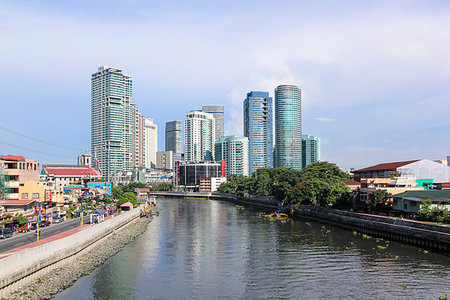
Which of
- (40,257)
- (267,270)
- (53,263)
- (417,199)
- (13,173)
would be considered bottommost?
(267,270)

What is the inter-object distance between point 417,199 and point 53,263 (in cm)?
6303

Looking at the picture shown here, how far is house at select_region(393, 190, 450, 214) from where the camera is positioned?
7138 centimetres

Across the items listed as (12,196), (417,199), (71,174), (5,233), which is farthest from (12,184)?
(71,174)

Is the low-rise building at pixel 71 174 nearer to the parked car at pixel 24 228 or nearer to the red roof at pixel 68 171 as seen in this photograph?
the red roof at pixel 68 171

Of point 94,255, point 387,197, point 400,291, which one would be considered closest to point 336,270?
point 400,291

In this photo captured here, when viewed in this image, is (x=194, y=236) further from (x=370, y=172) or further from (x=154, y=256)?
(x=370, y=172)

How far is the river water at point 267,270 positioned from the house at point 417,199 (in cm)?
1062

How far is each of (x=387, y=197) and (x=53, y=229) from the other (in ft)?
222

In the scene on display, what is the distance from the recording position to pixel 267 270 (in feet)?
164

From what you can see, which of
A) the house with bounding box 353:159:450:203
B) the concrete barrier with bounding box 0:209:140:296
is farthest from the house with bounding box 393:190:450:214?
the concrete barrier with bounding box 0:209:140:296

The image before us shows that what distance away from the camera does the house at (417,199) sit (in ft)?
234

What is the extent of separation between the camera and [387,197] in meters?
83.7

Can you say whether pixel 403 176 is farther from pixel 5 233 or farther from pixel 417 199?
pixel 5 233

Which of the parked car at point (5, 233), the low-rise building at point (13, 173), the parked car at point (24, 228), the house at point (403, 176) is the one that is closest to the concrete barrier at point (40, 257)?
the parked car at point (5, 233)
